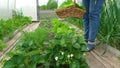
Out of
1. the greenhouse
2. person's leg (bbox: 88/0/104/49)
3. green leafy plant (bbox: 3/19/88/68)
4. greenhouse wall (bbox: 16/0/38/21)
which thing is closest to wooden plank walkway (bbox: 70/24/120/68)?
the greenhouse

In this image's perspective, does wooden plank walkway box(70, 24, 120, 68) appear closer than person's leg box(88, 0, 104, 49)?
Yes

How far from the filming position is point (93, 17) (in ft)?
12.2

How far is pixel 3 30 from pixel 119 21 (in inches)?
71.6

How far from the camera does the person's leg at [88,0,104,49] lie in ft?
12.1

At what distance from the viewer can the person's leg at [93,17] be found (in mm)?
3682

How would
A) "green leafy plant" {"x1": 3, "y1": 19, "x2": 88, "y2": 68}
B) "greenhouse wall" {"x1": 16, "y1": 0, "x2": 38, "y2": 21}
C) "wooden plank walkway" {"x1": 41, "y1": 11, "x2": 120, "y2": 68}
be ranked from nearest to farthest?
"green leafy plant" {"x1": 3, "y1": 19, "x2": 88, "y2": 68}, "wooden plank walkway" {"x1": 41, "y1": 11, "x2": 120, "y2": 68}, "greenhouse wall" {"x1": 16, "y1": 0, "x2": 38, "y2": 21}

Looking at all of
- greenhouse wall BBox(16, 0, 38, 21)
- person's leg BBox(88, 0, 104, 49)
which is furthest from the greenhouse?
greenhouse wall BBox(16, 0, 38, 21)

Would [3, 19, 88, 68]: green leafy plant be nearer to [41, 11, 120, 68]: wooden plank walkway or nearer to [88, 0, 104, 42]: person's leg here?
[41, 11, 120, 68]: wooden plank walkway

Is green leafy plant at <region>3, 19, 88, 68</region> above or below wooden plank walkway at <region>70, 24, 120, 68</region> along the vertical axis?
above

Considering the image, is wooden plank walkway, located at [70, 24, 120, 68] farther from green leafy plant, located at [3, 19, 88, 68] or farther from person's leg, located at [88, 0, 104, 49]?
green leafy plant, located at [3, 19, 88, 68]

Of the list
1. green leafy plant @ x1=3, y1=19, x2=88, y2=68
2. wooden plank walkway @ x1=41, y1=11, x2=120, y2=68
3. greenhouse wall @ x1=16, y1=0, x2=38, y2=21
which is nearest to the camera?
green leafy plant @ x1=3, y1=19, x2=88, y2=68

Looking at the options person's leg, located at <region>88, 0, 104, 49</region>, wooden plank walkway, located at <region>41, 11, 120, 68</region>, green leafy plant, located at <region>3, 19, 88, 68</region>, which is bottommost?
wooden plank walkway, located at <region>41, 11, 120, 68</region>

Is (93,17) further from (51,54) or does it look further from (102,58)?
(51,54)

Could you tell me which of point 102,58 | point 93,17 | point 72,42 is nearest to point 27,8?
point 93,17
